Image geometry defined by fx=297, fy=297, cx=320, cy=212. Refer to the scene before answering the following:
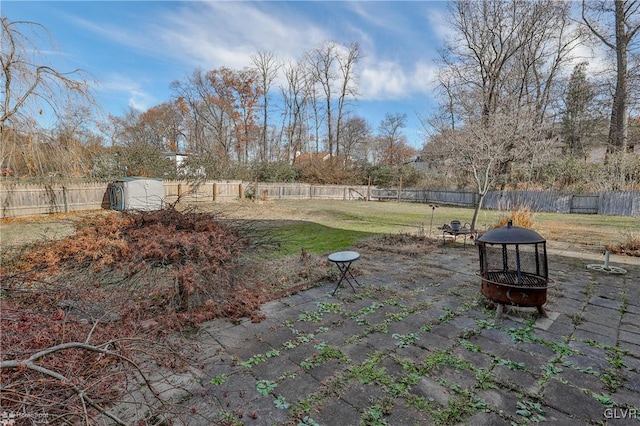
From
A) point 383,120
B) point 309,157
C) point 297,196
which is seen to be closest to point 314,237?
point 297,196

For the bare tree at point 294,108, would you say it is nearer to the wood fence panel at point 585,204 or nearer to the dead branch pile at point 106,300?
the wood fence panel at point 585,204

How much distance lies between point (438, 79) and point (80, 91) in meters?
16.4

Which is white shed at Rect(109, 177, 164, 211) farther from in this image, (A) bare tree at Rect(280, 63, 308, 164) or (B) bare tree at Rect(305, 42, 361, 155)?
(B) bare tree at Rect(305, 42, 361, 155)

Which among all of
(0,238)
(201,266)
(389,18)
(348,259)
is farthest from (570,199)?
(0,238)

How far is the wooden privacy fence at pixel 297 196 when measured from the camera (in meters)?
10.5

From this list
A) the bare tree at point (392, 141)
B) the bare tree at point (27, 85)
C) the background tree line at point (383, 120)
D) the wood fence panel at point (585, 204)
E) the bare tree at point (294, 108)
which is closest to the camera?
the bare tree at point (27, 85)

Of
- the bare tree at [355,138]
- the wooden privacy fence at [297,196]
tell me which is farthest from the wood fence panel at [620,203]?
the bare tree at [355,138]

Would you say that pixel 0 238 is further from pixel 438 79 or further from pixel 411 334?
pixel 438 79

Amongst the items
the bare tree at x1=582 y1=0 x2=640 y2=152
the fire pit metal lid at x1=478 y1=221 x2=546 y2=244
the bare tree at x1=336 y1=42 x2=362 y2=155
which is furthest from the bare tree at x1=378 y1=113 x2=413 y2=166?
the fire pit metal lid at x1=478 y1=221 x2=546 y2=244

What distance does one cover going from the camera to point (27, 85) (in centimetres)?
703

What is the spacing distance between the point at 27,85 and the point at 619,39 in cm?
2291

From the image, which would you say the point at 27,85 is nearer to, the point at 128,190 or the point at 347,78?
the point at 128,190

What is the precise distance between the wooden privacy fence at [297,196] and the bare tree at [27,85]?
10.4 feet

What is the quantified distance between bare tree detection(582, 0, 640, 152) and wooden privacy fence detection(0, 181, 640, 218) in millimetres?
3078
